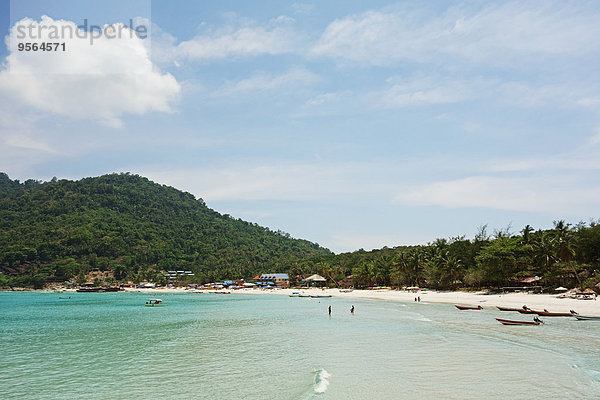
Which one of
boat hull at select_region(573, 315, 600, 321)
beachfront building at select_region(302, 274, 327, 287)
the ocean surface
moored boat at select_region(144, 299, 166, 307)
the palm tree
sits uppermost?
the palm tree

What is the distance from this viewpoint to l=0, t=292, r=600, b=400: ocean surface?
43.5 feet

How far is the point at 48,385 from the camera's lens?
14.8 meters

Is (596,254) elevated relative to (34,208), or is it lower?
lower

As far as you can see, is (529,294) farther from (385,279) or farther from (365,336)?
(385,279)

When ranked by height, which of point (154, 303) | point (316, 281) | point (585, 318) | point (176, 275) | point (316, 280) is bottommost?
point (316, 281)

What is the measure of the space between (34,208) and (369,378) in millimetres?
229837

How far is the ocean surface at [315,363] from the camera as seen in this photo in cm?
1326

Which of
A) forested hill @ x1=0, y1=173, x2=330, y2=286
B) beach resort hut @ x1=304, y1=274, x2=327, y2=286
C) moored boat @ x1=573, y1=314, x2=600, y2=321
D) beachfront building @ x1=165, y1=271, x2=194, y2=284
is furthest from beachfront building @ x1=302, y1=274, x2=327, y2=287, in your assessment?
moored boat @ x1=573, y1=314, x2=600, y2=321

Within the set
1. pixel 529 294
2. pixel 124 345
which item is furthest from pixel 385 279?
pixel 124 345

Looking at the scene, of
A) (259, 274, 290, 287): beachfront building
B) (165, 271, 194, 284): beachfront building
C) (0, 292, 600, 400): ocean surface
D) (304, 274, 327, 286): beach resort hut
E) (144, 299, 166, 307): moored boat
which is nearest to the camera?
(0, 292, 600, 400): ocean surface

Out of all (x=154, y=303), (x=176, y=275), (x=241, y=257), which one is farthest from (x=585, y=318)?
(x=241, y=257)

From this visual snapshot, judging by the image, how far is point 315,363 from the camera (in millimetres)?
17578

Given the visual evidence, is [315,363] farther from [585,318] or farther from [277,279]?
[277,279]

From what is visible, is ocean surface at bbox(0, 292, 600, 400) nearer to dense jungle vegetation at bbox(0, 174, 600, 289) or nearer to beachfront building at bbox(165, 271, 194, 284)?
dense jungle vegetation at bbox(0, 174, 600, 289)
